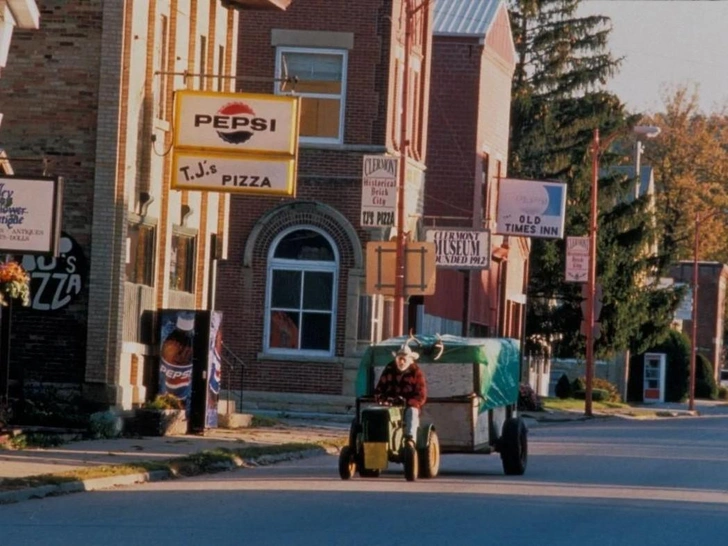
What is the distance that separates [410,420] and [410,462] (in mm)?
571

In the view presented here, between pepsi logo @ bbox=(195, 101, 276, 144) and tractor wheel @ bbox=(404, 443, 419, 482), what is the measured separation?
830 cm

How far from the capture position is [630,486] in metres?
22.4

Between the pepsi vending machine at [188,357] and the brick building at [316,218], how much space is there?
1185cm

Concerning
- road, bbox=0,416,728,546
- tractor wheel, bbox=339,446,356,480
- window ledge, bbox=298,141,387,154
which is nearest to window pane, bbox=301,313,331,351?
window ledge, bbox=298,141,387,154

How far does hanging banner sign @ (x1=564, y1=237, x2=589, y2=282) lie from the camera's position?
5325cm

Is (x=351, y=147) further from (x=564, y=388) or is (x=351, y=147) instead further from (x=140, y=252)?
(x=564, y=388)

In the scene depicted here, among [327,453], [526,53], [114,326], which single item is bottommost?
[327,453]

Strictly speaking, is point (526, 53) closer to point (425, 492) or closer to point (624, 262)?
point (624, 262)

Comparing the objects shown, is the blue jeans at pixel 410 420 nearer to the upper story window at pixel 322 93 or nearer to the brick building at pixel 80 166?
the brick building at pixel 80 166

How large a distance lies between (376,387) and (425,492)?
2103 mm

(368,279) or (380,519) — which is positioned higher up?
(368,279)

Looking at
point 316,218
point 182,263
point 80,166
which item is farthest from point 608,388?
point 80,166

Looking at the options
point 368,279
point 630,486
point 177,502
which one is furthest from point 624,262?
point 177,502

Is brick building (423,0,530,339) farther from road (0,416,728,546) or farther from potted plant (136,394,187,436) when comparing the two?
road (0,416,728,546)
